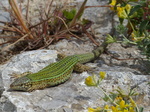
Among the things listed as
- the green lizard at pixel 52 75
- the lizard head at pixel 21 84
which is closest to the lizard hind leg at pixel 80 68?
the green lizard at pixel 52 75

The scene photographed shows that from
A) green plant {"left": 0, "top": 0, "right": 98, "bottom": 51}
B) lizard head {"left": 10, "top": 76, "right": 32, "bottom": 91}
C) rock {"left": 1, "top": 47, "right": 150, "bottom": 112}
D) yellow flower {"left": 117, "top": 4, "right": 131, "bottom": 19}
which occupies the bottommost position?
rock {"left": 1, "top": 47, "right": 150, "bottom": 112}

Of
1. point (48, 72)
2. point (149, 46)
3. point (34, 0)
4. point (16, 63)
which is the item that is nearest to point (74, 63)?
point (48, 72)

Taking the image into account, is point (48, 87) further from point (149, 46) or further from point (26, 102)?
point (149, 46)

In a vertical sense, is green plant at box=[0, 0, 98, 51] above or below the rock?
above

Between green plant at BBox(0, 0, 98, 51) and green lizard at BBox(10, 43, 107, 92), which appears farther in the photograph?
green plant at BBox(0, 0, 98, 51)

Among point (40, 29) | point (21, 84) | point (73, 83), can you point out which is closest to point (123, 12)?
point (73, 83)

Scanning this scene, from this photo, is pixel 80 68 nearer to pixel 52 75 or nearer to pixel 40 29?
pixel 52 75

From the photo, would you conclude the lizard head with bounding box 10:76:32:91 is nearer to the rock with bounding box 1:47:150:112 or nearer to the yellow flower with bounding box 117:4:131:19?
the rock with bounding box 1:47:150:112

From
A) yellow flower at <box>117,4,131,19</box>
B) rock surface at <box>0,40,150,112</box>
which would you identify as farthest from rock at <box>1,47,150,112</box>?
yellow flower at <box>117,4,131,19</box>

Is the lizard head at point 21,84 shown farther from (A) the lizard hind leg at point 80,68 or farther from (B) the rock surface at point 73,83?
(A) the lizard hind leg at point 80,68
